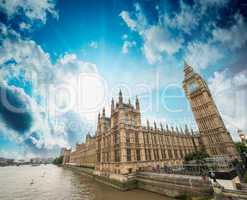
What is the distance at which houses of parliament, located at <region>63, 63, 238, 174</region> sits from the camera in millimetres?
33469

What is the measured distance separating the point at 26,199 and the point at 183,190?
27135 millimetres

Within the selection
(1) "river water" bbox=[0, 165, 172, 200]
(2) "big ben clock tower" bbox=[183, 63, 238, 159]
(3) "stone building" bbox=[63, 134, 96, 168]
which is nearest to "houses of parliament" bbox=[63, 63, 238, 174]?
(2) "big ben clock tower" bbox=[183, 63, 238, 159]

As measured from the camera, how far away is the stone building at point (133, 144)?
32469 mm

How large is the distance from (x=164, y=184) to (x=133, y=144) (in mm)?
13267

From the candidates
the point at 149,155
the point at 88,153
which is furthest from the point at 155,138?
the point at 88,153

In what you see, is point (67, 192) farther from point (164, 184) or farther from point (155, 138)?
point (155, 138)

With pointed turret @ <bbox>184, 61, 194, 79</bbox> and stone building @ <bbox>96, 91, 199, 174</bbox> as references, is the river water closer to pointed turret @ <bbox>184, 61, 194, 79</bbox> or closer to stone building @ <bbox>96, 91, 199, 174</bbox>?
stone building @ <bbox>96, 91, 199, 174</bbox>

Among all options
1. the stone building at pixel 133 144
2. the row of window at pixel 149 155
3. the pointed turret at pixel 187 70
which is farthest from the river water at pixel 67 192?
the pointed turret at pixel 187 70

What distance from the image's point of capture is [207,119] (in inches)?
1902

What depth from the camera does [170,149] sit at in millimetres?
43688

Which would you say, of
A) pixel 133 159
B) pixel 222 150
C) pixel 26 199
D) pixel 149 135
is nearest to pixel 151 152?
pixel 149 135

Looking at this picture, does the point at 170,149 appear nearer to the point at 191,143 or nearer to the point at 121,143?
the point at 191,143

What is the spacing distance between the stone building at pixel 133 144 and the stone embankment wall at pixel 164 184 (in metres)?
2.27

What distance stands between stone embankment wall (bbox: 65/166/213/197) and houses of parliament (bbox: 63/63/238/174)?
2.35 m
